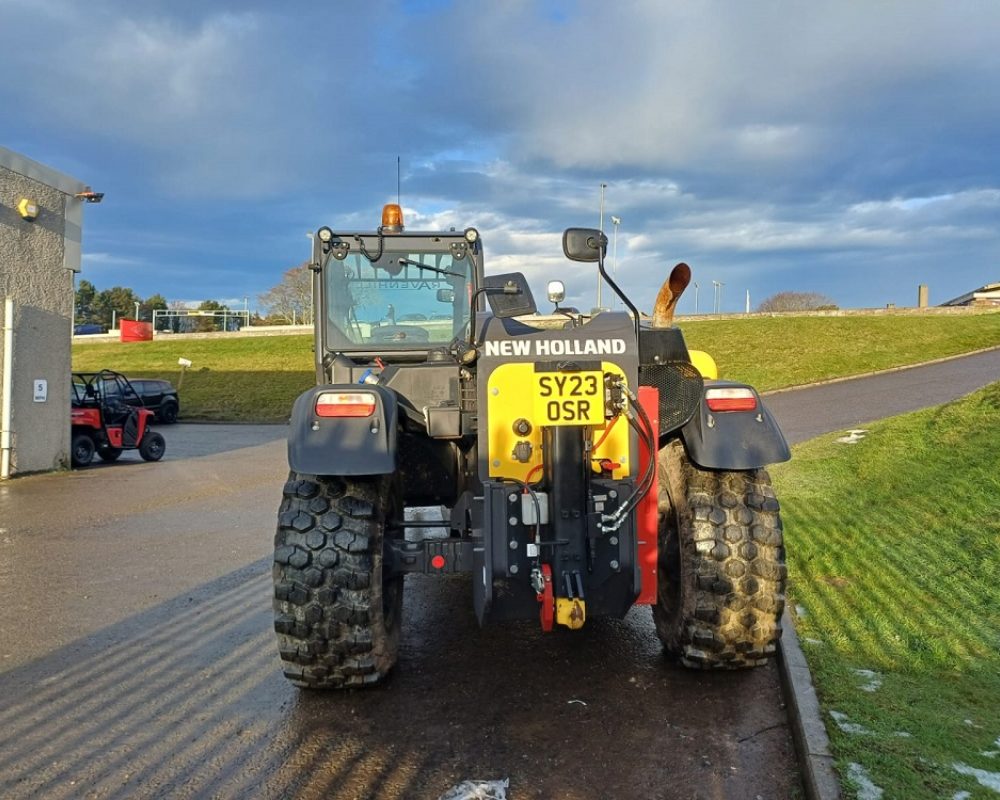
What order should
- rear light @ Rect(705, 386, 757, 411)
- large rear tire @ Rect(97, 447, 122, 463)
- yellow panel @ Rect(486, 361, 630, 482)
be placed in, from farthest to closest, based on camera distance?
1. large rear tire @ Rect(97, 447, 122, 463)
2. rear light @ Rect(705, 386, 757, 411)
3. yellow panel @ Rect(486, 361, 630, 482)

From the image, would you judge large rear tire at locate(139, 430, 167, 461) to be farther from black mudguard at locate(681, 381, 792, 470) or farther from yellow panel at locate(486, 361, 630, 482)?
black mudguard at locate(681, 381, 792, 470)

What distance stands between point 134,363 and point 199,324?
29.8 metres

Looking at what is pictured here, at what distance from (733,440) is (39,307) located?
40.7ft

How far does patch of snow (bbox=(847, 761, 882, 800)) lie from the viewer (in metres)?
2.94

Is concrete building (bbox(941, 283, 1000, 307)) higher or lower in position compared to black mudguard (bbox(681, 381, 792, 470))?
higher

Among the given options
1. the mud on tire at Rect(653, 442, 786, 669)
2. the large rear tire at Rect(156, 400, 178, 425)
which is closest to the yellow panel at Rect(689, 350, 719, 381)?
the mud on tire at Rect(653, 442, 786, 669)

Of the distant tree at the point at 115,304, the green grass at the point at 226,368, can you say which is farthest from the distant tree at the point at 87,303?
the green grass at the point at 226,368

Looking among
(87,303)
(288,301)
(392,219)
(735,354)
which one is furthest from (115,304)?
(392,219)

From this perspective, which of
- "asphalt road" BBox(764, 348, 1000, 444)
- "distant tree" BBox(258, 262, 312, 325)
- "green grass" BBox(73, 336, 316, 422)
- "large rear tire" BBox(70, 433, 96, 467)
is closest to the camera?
"large rear tire" BBox(70, 433, 96, 467)

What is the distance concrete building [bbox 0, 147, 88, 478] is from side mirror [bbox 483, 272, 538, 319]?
11.1 m

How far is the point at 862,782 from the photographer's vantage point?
120 inches

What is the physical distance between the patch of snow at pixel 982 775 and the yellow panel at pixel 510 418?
169 centimetres

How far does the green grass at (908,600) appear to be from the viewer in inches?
130

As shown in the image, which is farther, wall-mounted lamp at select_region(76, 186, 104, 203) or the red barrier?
the red barrier
